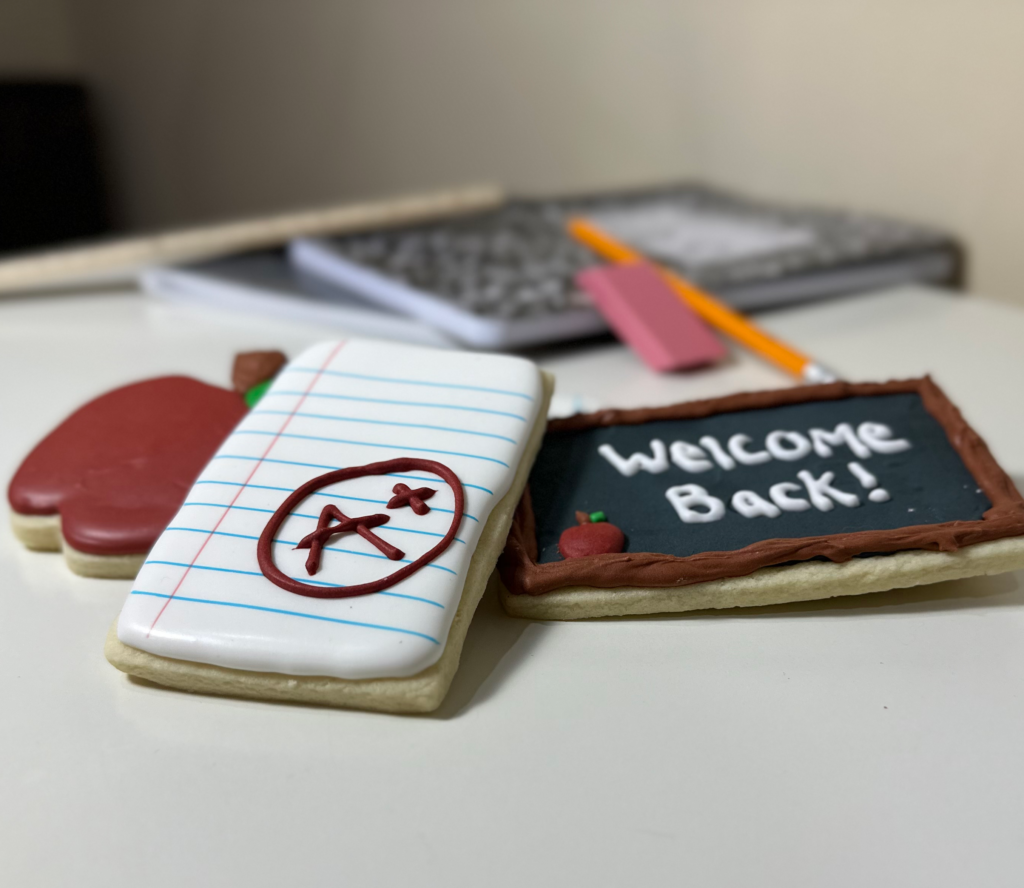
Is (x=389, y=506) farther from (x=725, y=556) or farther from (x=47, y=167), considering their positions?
(x=47, y=167)

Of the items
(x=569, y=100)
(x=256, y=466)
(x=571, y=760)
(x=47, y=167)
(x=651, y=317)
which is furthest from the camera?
(x=47, y=167)

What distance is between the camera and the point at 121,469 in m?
0.60

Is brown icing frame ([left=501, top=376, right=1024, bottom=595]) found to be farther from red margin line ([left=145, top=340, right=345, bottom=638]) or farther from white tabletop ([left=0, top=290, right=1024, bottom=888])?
red margin line ([left=145, top=340, right=345, bottom=638])

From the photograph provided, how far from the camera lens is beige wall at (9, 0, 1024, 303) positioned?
115 cm

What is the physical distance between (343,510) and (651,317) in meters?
0.52

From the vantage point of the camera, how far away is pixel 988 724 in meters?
0.46

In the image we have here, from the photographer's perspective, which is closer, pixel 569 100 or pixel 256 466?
pixel 256 466

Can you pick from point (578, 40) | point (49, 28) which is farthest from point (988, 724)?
point (49, 28)

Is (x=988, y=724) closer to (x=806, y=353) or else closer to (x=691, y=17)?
(x=806, y=353)

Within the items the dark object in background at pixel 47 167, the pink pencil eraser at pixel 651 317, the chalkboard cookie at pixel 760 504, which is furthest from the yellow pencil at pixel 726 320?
the dark object in background at pixel 47 167

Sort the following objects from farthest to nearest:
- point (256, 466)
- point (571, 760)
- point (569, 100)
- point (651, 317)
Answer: point (569, 100) < point (651, 317) < point (256, 466) < point (571, 760)

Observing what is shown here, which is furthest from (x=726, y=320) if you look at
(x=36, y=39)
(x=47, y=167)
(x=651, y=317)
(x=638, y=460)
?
(x=36, y=39)

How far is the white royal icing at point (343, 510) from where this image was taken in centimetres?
45

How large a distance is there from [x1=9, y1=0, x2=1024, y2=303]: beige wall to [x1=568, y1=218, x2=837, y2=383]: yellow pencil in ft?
1.32
